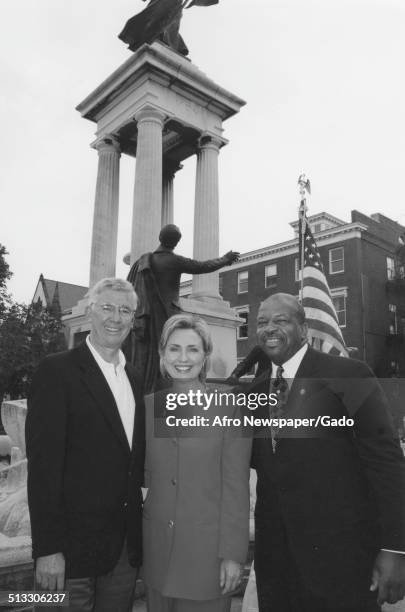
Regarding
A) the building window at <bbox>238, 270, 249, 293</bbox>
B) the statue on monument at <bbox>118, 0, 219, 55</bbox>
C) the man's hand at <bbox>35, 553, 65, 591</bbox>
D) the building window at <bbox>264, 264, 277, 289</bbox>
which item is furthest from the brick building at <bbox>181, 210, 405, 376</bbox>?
the man's hand at <bbox>35, 553, 65, 591</bbox>

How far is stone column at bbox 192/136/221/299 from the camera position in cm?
1670

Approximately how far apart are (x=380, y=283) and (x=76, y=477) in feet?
117

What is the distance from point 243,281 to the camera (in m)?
40.8

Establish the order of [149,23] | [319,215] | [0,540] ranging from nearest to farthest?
1. [0,540]
2. [149,23]
3. [319,215]

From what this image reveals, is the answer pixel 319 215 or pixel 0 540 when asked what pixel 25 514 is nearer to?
pixel 0 540

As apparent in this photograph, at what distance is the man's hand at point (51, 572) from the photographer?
2.26 metres

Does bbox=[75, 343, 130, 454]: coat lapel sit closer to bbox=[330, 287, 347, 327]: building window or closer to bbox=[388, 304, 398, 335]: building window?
bbox=[330, 287, 347, 327]: building window

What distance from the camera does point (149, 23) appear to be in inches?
562

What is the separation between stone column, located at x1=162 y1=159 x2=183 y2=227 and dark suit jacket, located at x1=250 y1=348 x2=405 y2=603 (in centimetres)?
1614

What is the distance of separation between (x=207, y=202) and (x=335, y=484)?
15.1m

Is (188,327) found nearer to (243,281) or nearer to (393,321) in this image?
(393,321)

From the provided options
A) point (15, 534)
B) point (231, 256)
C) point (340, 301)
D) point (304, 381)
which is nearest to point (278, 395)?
point (304, 381)

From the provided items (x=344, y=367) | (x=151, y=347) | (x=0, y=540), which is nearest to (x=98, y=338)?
(x=344, y=367)

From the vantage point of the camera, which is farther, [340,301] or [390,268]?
[390,268]
